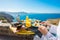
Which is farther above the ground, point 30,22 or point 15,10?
point 15,10

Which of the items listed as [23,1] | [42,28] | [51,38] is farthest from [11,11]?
[51,38]

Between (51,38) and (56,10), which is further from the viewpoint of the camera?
(56,10)

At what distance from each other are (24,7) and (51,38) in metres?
0.41

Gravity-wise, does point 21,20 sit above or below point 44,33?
above

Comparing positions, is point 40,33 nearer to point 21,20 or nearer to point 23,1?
point 21,20

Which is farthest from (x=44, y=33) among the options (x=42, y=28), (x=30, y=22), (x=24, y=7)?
(x=24, y=7)

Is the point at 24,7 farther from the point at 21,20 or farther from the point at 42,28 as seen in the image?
the point at 42,28

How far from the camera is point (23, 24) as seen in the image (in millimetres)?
1358

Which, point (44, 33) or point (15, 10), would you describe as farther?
point (15, 10)

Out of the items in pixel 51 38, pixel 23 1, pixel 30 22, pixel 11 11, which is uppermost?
pixel 23 1

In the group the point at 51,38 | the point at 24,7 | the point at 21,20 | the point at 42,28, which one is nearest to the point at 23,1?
the point at 24,7

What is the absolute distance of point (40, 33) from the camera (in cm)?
132

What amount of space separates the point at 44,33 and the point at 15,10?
372mm

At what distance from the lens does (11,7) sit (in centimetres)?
139
